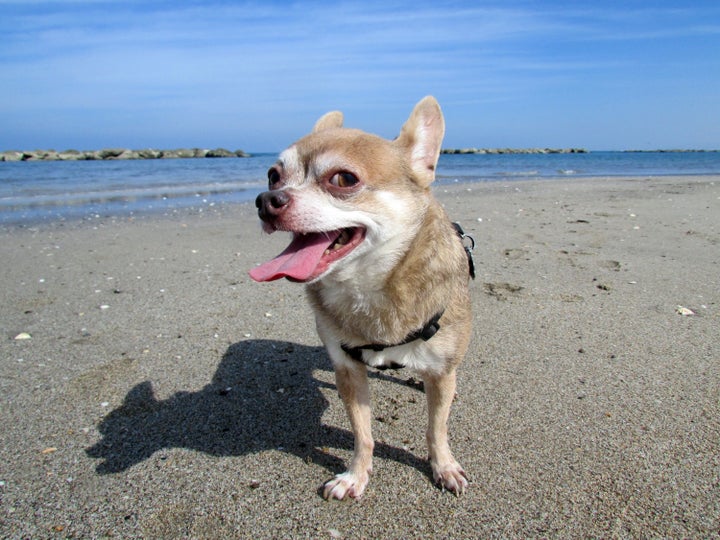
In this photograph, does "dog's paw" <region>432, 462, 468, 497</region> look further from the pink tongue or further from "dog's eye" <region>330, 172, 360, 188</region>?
"dog's eye" <region>330, 172, 360, 188</region>

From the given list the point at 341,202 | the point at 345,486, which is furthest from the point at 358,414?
the point at 341,202

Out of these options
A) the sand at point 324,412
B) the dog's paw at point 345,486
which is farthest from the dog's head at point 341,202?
the sand at point 324,412

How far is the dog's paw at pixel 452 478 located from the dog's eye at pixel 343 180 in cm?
170

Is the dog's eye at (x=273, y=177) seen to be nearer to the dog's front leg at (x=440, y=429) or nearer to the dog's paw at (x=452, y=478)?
the dog's front leg at (x=440, y=429)

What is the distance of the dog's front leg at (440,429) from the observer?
284cm

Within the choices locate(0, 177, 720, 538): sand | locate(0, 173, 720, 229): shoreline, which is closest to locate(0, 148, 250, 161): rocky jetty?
locate(0, 173, 720, 229): shoreline

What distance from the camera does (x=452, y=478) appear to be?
2791 millimetres

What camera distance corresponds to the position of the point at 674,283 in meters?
5.81

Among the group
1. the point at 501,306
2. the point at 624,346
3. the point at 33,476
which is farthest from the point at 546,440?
the point at 33,476

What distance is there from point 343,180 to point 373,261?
1.48 feet

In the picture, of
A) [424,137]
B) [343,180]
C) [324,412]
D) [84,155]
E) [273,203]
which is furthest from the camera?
[84,155]

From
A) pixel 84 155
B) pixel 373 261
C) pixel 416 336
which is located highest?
pixel 373 261

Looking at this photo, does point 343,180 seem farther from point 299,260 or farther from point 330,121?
point 330,121

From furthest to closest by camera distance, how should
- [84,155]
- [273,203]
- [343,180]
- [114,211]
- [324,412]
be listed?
[84,155]
[114,211]
[324,412]
[343,180]
[273,203]
